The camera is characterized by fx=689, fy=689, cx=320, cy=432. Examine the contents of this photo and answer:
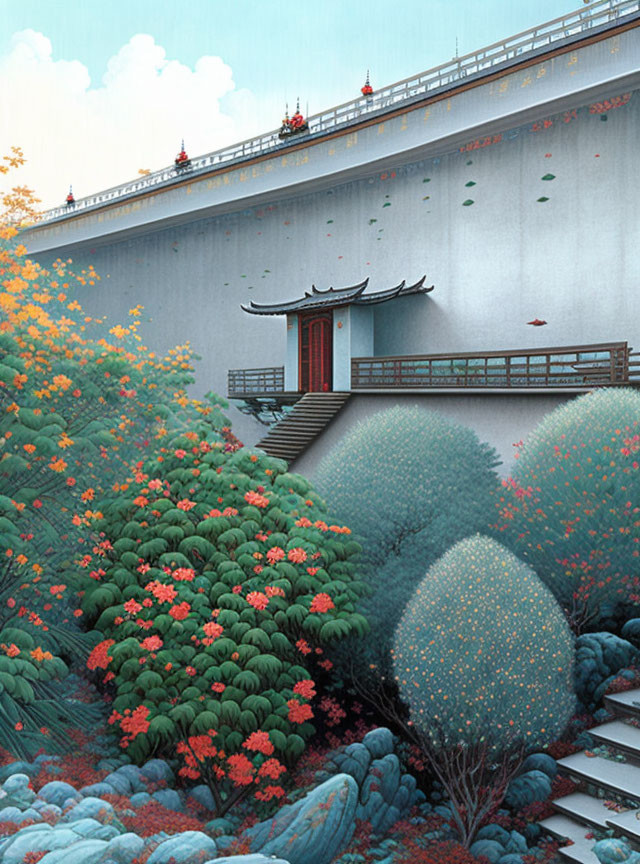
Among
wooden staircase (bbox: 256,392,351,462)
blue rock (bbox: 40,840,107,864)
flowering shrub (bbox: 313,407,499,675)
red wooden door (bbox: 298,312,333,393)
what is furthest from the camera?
red wooden door (bbox: 298,312,333,393)

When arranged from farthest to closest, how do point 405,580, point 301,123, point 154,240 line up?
1. point 154,240
2. point 301,123
3. point 405,580

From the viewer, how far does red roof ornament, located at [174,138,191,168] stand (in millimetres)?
19625

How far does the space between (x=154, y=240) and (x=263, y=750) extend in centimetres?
1860

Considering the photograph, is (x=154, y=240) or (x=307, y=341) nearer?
(x=307, y=341)

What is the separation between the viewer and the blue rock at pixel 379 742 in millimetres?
5578

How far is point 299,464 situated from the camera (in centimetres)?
1277

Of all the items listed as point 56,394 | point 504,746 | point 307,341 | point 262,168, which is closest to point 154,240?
point 262,168

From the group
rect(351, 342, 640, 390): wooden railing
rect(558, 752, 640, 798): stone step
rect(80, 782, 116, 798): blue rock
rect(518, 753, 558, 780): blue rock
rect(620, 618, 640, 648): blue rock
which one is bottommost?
rect(518, 753, 558, 780): blue rock

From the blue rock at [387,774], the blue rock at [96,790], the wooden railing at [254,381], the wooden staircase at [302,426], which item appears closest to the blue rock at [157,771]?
the blue rock at [96,790]

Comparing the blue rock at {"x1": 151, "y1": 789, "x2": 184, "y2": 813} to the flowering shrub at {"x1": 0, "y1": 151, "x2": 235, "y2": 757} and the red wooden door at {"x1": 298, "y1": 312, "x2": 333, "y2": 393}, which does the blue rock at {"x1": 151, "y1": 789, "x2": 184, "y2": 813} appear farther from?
the red wooden door at {"x1": 298, "y1": 312, "x2": 333, "y2": 393}

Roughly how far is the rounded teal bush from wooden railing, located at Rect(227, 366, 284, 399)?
471 inches

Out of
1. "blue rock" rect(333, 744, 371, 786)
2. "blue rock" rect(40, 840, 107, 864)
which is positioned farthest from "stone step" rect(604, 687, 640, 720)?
"blue rock" rect(40, 840, 107, 864)

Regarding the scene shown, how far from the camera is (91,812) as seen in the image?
432 cm

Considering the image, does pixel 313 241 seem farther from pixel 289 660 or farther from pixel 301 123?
pixel 289 660
